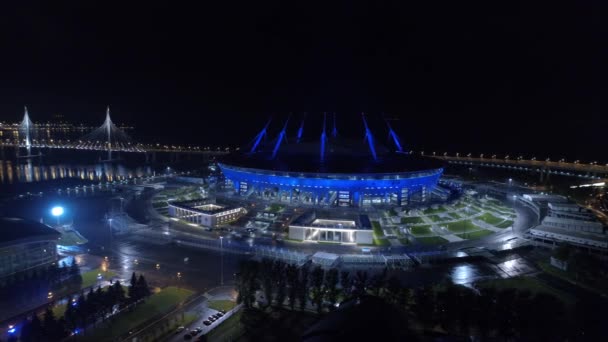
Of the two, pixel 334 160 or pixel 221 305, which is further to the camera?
pixel 334 160

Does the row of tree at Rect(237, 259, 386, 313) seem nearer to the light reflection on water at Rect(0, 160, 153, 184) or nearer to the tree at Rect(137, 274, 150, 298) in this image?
the tree at Rect(137, 274, 150, 298)

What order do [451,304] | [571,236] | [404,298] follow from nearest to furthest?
1. [451,304]
2. [404,298]
3. [571,236]

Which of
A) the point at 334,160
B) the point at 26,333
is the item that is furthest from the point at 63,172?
the point at 26,333

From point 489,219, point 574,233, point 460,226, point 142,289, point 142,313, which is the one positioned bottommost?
point 142,313

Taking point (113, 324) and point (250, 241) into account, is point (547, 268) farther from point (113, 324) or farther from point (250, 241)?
point (113, 324)

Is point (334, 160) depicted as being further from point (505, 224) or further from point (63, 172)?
point (63, 172)

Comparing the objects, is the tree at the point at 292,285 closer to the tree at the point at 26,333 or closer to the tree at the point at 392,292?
the tree at the point at 392,292

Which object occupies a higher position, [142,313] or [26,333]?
[26,333]
